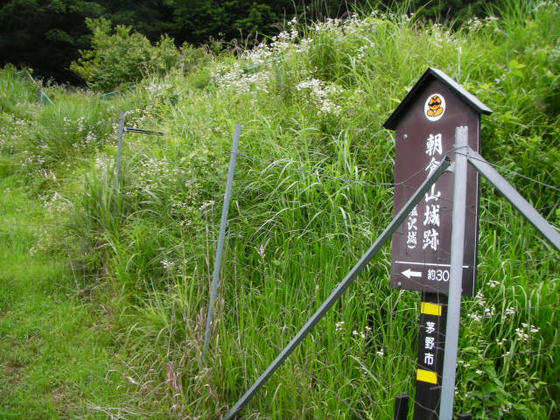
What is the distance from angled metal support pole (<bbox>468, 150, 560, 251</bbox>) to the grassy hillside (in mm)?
419

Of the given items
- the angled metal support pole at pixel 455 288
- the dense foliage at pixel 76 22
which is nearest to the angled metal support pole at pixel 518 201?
the angled metal support pole at pixel 455 288

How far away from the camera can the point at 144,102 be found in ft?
27.8

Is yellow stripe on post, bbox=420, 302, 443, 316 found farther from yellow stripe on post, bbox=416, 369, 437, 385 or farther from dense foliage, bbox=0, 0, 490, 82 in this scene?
dense foliage, bbox=0, 0, 490, 82

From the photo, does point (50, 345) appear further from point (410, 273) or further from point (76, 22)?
point (76, 22)

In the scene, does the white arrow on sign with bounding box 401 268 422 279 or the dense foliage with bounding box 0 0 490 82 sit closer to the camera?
the white arrow on sign with bounding box 401 268 422 279

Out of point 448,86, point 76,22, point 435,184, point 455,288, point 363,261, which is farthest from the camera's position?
point 76,22

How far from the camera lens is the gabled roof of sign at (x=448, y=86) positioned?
7.68 feet

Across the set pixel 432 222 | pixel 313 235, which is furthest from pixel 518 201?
pixel 313 235

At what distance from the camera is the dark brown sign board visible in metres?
2.35

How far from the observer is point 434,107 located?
263 centimetres

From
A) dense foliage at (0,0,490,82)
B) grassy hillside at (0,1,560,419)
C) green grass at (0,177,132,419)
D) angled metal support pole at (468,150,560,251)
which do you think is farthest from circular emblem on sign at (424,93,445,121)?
dense foliage at (0,0,490,82)

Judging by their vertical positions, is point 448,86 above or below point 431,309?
above

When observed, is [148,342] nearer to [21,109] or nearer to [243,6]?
[21,109]

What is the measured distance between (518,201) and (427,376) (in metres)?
1.05
